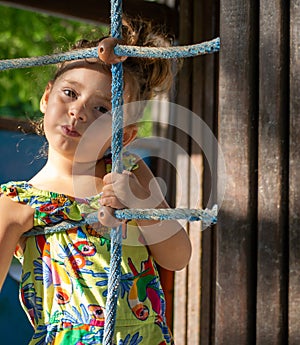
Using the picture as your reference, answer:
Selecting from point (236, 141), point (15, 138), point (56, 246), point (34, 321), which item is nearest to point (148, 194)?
point (56, 246)

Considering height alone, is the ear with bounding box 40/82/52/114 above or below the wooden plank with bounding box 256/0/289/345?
above

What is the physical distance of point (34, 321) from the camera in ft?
5.72

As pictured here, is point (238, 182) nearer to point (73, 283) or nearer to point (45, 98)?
point (73, 283)

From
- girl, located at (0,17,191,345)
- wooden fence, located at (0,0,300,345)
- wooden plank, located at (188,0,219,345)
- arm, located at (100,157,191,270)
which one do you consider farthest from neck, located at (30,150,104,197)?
wooden plank, located at (188,0,219,345)

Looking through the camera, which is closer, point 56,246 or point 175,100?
point 56,246

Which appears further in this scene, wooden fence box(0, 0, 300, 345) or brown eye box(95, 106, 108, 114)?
brown eye box(95, 106, 108, 114)

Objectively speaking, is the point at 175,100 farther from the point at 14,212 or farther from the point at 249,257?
the point at 249,257

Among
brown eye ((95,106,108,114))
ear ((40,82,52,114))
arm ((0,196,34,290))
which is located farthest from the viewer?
ear ((40,82,52,114))

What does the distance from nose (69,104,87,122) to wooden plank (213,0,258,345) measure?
564 millimetres

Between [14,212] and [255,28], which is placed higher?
[255,28]

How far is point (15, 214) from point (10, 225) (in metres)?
0.03

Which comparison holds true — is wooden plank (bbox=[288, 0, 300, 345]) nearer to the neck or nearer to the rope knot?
the rope knot

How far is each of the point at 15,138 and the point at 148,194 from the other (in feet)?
3.69

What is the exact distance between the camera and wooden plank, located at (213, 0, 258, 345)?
116 centimetres
